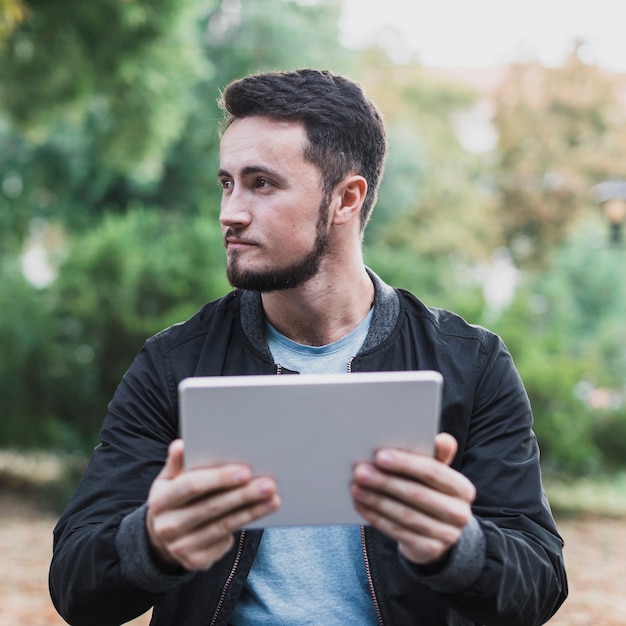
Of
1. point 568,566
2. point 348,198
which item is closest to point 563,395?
point 568,566

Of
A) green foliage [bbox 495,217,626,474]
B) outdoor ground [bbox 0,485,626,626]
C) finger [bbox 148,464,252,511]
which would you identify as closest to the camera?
finger [bbox 148,464,252,511]

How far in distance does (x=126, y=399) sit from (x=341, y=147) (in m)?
0.80

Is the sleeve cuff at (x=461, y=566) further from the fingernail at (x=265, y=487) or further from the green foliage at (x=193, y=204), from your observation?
the green foliage at (x=193, y=204)

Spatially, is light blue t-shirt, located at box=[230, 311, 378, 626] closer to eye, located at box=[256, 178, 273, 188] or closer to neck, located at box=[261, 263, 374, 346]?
neck, located at box=[261, 263, 374, 346]

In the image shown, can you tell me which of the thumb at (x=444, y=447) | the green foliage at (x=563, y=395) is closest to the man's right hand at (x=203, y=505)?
the thumb at (x=444, y=447)

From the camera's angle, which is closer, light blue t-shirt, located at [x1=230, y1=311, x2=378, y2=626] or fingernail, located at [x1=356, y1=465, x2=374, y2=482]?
fingernail, located at [x1=356, y1=465, x2=374, y2=482]

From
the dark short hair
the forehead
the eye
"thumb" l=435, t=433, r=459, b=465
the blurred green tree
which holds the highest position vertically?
the blurred green tree

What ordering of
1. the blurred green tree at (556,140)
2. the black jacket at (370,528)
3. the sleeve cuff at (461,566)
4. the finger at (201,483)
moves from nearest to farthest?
the finger at (201,483) < the sleeve cuff at (461,566) < the black jacket at (370,528) < the blurred green tree at (556,140)

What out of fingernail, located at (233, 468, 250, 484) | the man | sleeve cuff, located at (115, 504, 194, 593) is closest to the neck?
the man

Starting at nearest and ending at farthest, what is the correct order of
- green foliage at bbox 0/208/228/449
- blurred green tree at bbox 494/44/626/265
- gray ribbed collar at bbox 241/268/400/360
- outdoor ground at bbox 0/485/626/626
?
gray ribbed collar at bbox 241/268/400/360, outdoor ground at bbox 0/485/626/626, green foliage at bbox 0/208/228/449, blurred green tree at bbox 494/44/626/265

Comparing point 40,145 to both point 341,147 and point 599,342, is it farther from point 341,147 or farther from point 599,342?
point 341,147

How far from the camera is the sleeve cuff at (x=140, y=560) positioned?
1.74 m

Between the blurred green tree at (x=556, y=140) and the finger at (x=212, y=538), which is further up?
the blurred green tree at (x=556, y=140)

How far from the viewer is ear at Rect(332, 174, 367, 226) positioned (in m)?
2.43
